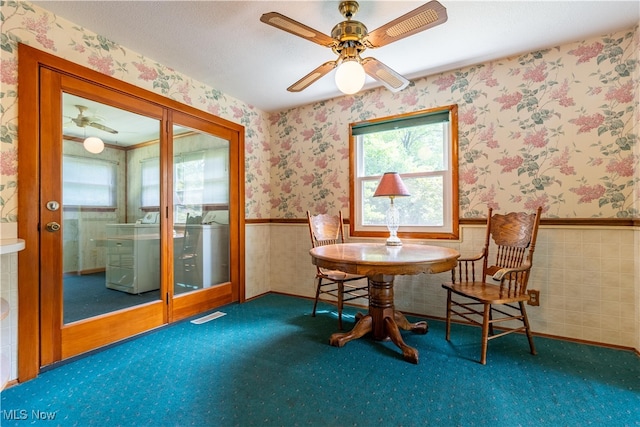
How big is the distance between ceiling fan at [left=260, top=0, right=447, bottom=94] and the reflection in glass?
1493 mm

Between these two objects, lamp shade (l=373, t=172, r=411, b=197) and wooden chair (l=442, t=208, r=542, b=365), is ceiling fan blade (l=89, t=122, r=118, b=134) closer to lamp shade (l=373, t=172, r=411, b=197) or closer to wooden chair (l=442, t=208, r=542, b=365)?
lamp shade (l=373, t=172, r=411, b=197)

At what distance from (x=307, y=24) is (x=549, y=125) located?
203cm

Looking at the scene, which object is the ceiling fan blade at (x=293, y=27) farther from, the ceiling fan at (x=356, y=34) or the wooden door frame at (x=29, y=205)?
the wooden door frame at (x=29, y=205)

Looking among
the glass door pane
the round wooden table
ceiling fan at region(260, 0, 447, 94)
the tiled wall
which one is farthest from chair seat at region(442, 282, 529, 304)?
the glass door pane

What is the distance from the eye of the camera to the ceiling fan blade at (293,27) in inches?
58.5

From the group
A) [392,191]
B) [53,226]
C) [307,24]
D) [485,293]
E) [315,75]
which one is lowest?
[485,293]

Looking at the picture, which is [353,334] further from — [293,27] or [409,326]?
[293,27]

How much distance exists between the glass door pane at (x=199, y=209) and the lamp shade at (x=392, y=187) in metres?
1.74

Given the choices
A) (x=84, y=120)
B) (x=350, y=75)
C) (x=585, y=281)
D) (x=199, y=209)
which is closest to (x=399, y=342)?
(x=585, y=281)

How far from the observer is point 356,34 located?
71.7 inches

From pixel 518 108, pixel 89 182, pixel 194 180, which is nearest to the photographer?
pixel 89 182

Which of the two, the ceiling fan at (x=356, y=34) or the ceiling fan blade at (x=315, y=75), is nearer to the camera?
the ceiling fan at (x=356, y=34)

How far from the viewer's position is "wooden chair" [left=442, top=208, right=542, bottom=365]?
1931 mm

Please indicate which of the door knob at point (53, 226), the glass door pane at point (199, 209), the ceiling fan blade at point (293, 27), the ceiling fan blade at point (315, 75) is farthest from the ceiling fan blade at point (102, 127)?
the ceiling fan blade at point (293, 27)
